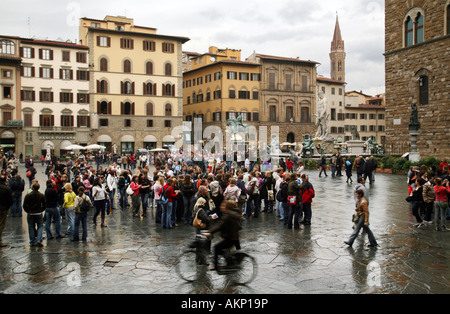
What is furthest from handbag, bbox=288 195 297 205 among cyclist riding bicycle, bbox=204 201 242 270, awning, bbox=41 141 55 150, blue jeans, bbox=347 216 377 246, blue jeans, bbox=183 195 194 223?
awning, bbox=41 141 55 150

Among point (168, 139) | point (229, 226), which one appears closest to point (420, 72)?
point (229, 226)

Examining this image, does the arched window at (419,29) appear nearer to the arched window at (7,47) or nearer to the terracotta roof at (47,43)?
the terracotta roof at (47,43)

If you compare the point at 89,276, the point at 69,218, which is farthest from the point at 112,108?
the point at 89,276

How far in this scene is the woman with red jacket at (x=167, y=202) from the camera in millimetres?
10828

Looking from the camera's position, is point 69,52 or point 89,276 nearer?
point 89,276

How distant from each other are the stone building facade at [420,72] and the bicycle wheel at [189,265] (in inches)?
859

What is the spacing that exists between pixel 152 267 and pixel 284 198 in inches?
190

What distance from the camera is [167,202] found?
10.8 m

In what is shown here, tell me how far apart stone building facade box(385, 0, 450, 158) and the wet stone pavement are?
15.7 metres

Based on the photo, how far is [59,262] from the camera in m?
7.87

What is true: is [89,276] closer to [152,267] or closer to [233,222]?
[152,267]

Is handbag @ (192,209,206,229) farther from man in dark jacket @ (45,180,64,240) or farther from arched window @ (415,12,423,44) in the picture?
Answer: arched window @ (415,12,423,44)
